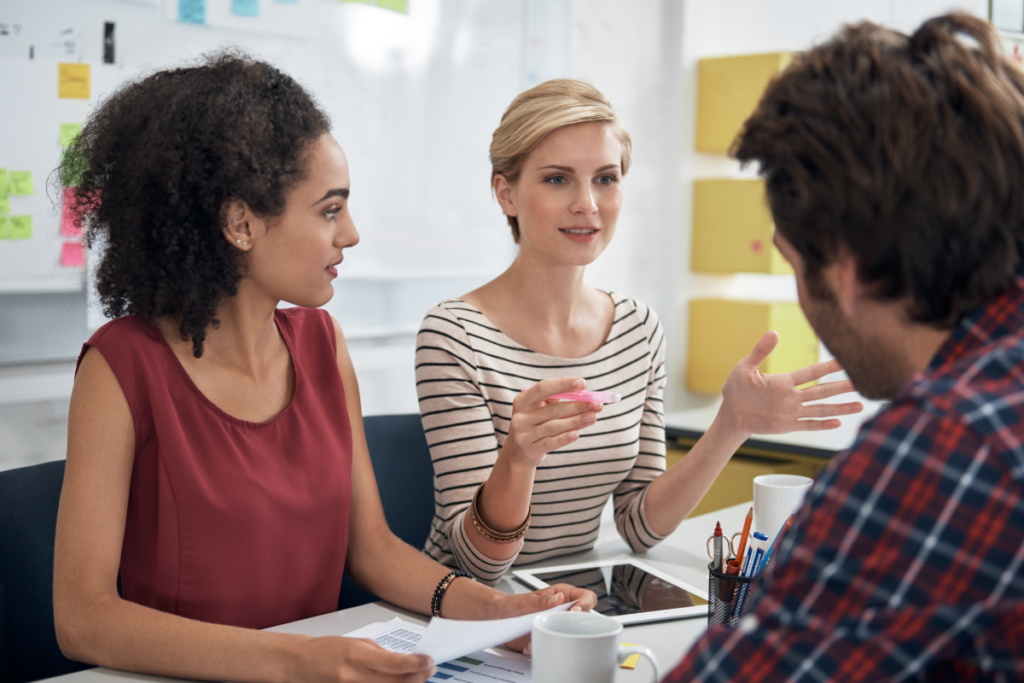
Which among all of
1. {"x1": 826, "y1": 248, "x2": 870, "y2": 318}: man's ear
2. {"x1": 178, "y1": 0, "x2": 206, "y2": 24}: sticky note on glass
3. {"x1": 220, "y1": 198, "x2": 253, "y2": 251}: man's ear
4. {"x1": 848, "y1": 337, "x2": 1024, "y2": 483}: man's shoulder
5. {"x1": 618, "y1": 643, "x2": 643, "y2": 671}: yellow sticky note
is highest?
{"x1": 178, "y1": 0, "x2": 206, "y2": 24}: sticky note on glass

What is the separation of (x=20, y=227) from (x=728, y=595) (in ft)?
5.56

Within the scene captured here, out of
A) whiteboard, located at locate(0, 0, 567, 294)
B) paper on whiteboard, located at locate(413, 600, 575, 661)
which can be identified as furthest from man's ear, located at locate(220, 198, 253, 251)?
whiteboard, located at locate(0, 0, 567, 294)

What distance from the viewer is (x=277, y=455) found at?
1229mm

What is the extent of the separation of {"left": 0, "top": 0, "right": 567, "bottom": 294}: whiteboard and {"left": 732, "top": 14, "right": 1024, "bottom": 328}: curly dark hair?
5.50 feet

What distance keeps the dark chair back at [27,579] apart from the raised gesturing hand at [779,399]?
39.0 inches

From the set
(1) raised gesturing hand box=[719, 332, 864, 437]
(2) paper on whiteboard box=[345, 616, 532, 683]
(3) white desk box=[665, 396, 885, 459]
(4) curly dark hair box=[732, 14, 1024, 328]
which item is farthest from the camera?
(3) white desk box=[665, 396, 885, 459]

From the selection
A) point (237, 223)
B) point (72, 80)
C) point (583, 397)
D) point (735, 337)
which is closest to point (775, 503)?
point (583, 397)

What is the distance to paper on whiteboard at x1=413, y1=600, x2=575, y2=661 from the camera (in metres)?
0.87

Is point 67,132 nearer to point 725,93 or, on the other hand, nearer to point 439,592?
point 439,592

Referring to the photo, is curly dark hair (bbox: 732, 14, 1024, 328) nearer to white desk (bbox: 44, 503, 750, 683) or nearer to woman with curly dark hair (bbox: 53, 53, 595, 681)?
white desk (bbox: 44, 503, 750, 683)

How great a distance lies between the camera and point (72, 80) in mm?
1999

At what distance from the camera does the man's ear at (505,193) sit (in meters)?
1.61

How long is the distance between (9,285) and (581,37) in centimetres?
213

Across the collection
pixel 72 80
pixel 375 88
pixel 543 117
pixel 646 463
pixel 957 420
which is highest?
pixel 375 88
